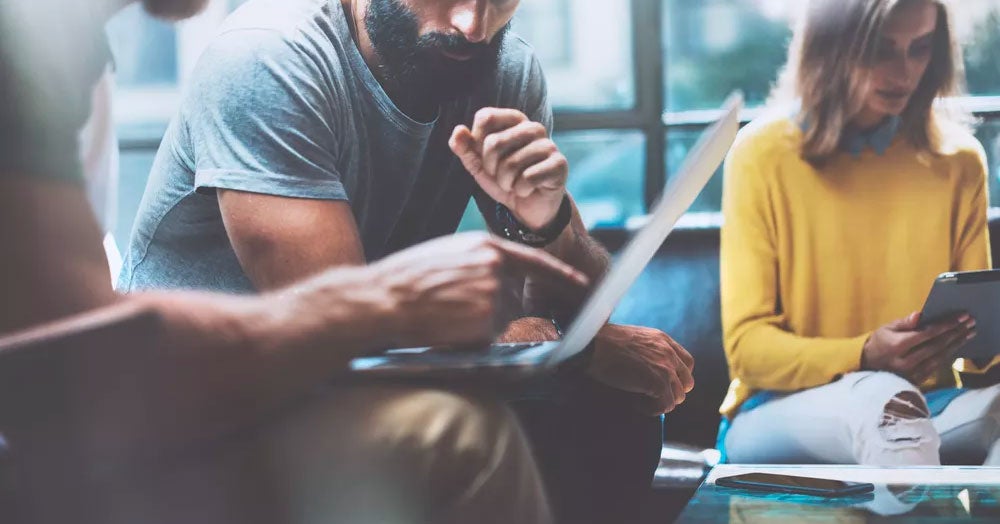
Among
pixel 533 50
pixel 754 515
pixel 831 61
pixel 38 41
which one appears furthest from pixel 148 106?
pixel 831 61

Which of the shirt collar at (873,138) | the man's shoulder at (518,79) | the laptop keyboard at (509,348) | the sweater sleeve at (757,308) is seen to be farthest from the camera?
the shirt collar at (873,138)

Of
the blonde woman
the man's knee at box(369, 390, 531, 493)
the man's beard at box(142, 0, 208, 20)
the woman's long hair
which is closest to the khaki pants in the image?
the man's knee at box(369, 390, 531, 493)

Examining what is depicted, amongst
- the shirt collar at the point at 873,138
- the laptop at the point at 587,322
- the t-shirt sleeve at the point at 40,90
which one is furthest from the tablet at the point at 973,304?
the t-shirt sleeve at the point at 40,90

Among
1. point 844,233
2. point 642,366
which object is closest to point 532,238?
point 642,366

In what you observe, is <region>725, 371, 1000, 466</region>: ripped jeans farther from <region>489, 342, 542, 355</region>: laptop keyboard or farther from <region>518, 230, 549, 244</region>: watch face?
<region>489, 342, 542, 355</region>: laptop keyboard

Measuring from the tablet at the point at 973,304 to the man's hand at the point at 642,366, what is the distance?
Answer: 0.48 meters

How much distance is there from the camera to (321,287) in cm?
60

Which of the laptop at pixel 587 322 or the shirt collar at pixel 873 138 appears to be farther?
the shirt collar at pixel 873 138

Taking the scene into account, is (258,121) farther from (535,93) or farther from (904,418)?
(904,418)

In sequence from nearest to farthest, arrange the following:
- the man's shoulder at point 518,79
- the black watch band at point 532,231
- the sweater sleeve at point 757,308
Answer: the black watch band at point 532,231, the man's shoulder at point 518,79, the sweater sleeve at point 757,308

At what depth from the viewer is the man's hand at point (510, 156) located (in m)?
0.74

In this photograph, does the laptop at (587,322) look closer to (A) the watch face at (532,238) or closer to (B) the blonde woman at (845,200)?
(A) the watch face at (532,238)

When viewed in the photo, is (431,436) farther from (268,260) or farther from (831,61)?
(831,61)

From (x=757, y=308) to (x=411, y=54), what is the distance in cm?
70
